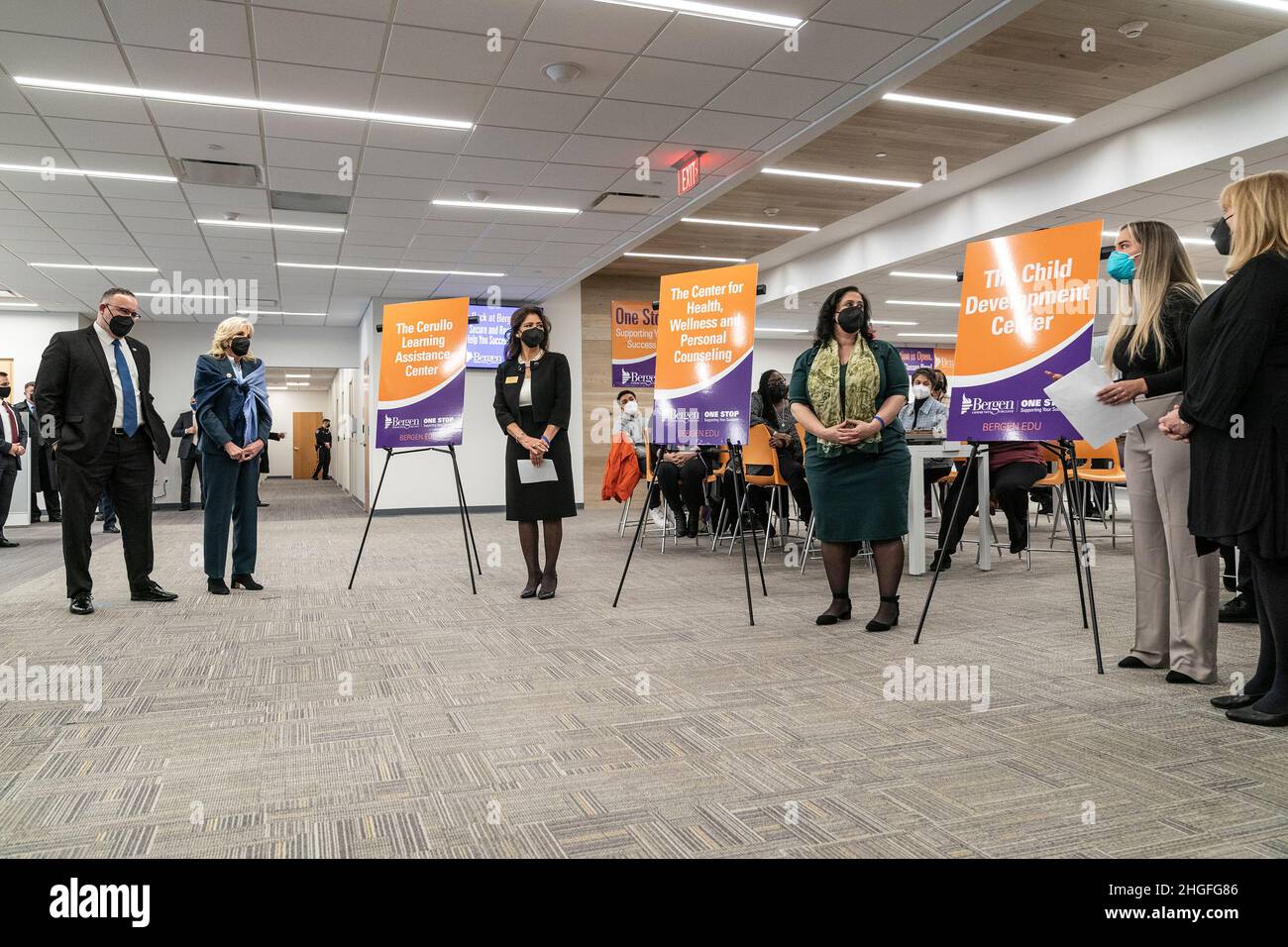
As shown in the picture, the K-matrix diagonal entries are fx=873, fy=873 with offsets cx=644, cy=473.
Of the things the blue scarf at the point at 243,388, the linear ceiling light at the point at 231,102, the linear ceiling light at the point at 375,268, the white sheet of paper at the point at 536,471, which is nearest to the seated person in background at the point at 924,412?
the white sheet of paper at the point at 536,471

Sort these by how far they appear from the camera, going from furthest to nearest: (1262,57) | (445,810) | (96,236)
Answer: (96,236), (1262,57), (445,810)

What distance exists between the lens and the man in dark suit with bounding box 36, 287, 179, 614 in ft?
14.9

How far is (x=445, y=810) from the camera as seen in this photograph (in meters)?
2.03

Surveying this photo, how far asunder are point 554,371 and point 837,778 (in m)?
3.25

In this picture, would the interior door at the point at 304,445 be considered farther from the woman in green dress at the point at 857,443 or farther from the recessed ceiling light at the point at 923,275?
the woman in green dress at the point at 857,443

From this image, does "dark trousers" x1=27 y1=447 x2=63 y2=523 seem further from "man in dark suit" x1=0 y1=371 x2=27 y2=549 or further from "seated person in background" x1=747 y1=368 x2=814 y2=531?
"seated person in background" x1=747 y1=368 x2=814 y2=531

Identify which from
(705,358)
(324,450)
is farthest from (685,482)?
(324,450)

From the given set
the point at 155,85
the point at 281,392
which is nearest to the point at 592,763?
the point at 155,85

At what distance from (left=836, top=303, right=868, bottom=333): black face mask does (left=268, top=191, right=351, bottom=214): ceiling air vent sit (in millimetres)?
5361

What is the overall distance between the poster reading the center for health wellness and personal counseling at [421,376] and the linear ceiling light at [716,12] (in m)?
1.95

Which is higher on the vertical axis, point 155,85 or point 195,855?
point 155,85

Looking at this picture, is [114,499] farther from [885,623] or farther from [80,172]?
[885,623]

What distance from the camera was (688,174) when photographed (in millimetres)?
7051
